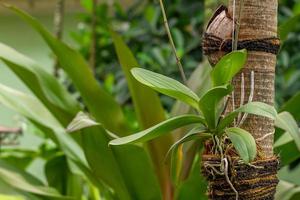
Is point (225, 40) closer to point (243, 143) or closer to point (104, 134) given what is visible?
point (243, 143)

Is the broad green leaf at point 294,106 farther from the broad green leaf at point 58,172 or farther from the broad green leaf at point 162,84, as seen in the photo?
the broad green leaf at point 58,172

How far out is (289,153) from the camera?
105 centimetres

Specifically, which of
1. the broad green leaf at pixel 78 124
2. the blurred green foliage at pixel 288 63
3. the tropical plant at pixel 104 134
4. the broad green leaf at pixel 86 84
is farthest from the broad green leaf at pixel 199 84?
the blurred green foliage at pixel 288 63

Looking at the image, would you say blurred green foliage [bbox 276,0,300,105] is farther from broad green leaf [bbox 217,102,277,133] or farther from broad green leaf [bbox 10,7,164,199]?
broad green leaf [bbox 217,102,277,133]

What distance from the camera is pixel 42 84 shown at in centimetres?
111

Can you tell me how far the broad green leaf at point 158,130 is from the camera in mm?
605

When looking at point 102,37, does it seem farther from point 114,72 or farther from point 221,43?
point 221,43

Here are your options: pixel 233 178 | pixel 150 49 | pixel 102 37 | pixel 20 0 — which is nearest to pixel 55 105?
→ pixel 233 178

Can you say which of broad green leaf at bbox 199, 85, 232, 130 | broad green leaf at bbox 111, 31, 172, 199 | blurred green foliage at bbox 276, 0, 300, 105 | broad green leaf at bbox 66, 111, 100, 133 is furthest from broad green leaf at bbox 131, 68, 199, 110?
blurred green foliage at bbox 276, 0, 300, 105

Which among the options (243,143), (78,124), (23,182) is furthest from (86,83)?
(243,143)

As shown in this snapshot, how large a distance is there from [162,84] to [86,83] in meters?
0.53

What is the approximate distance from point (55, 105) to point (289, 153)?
0.45m

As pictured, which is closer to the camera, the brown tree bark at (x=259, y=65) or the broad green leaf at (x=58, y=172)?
the brown tree bark at (x=259, y=65)

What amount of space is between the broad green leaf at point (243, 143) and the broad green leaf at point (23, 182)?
0.55 meters
